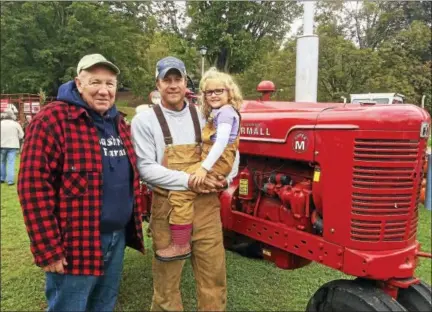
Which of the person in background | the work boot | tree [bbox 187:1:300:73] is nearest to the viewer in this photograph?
the work boot

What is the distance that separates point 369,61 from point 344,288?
502 inches

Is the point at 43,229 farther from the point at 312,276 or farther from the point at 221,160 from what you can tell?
the point at 312,276

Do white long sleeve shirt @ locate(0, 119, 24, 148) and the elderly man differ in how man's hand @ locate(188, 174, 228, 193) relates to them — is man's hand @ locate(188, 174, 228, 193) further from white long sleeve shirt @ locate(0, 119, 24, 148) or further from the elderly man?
white long sleeve shirt @ locate(0, 119, 24, 148)

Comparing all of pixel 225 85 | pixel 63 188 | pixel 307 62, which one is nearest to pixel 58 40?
pixel 307 62

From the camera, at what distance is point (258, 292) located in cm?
352

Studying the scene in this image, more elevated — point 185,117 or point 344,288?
point 185,117

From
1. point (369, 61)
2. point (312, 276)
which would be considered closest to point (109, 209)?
point (312, 276)

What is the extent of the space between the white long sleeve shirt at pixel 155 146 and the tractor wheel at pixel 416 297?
137 cm

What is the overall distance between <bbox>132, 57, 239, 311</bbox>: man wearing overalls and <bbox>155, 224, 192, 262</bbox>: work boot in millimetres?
53

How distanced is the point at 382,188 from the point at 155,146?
116cm

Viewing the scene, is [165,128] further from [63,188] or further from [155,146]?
[63,188]

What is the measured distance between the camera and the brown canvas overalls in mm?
2361

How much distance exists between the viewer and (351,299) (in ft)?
7.44

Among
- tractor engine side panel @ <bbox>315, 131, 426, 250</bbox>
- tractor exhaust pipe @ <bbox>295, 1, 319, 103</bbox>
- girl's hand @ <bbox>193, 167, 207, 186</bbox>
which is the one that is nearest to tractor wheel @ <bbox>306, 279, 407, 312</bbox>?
tractor engine side panel @ <bbox>315, 131, 426, 250</bbox>
